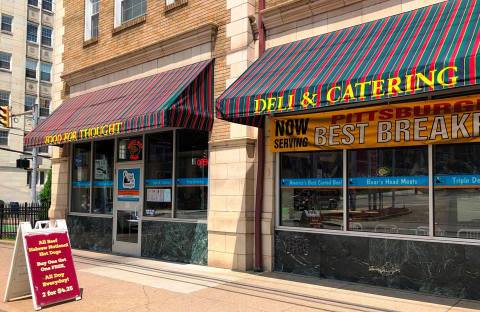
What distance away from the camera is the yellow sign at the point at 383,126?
6.68 metres

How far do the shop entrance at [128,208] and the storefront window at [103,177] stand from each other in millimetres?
453

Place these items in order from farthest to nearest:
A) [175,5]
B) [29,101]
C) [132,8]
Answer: [29,101] → [132,8] → [175,5]

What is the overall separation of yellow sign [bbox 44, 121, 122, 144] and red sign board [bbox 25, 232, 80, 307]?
129 inches

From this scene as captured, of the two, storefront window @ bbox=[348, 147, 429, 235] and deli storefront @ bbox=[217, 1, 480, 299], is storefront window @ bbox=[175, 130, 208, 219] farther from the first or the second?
storefront window @ bbox=[348, 147, 429, 235]

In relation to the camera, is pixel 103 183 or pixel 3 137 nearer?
pixel 103 183

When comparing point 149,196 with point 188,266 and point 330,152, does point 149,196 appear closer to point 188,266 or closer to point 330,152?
point 188,266

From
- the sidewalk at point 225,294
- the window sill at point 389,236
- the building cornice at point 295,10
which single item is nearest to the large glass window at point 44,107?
the sidewalk at point 225,294

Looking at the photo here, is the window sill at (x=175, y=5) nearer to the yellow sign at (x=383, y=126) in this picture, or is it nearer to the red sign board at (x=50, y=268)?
the yellow sign at (x=383, y=126)

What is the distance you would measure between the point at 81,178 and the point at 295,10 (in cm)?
821

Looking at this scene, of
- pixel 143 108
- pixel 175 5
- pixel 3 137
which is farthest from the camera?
pixel 3 137

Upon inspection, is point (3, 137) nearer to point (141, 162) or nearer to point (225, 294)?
point (141, 162)

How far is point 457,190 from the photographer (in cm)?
696

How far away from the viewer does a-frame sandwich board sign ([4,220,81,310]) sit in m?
6.82

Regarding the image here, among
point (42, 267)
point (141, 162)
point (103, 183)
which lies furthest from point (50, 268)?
point (103, 183)
